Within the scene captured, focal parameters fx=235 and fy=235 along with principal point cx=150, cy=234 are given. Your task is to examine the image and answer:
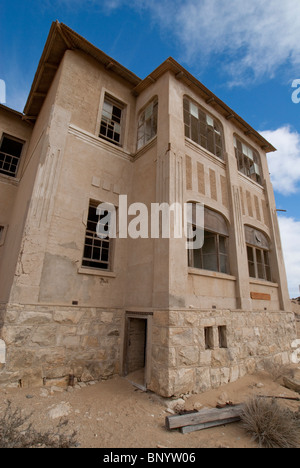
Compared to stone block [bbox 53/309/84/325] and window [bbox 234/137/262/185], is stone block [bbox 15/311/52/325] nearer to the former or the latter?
stone block [bbox 53/309/84/325]

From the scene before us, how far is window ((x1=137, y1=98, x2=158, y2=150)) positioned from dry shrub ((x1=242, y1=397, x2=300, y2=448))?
8379 mm

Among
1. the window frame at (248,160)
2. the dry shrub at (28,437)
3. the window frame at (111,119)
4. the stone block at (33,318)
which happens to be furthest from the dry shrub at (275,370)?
the window frame at (111,119)

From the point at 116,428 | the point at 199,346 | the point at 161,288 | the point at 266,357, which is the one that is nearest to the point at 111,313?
the point at 161,288

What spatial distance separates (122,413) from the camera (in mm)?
4582

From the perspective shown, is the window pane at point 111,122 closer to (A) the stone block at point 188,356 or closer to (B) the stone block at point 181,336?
(B) the stone block at point 181,336

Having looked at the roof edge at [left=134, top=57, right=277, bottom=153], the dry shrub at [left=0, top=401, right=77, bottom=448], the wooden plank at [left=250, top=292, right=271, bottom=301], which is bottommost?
the dry shrub at [left=0, top=401, right=77, bottom=448]

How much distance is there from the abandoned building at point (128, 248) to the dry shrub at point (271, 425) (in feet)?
5.43

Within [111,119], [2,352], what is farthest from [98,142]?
[2,352]

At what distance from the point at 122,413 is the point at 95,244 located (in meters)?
4.50

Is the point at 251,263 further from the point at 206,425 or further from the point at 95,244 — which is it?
the point at 206,425

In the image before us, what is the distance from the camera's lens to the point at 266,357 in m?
8.05

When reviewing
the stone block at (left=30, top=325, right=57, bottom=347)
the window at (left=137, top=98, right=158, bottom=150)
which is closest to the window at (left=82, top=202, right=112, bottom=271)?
the stone block at (left=30, top=325, right=57, bottom=347)

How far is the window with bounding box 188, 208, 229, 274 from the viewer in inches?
313
